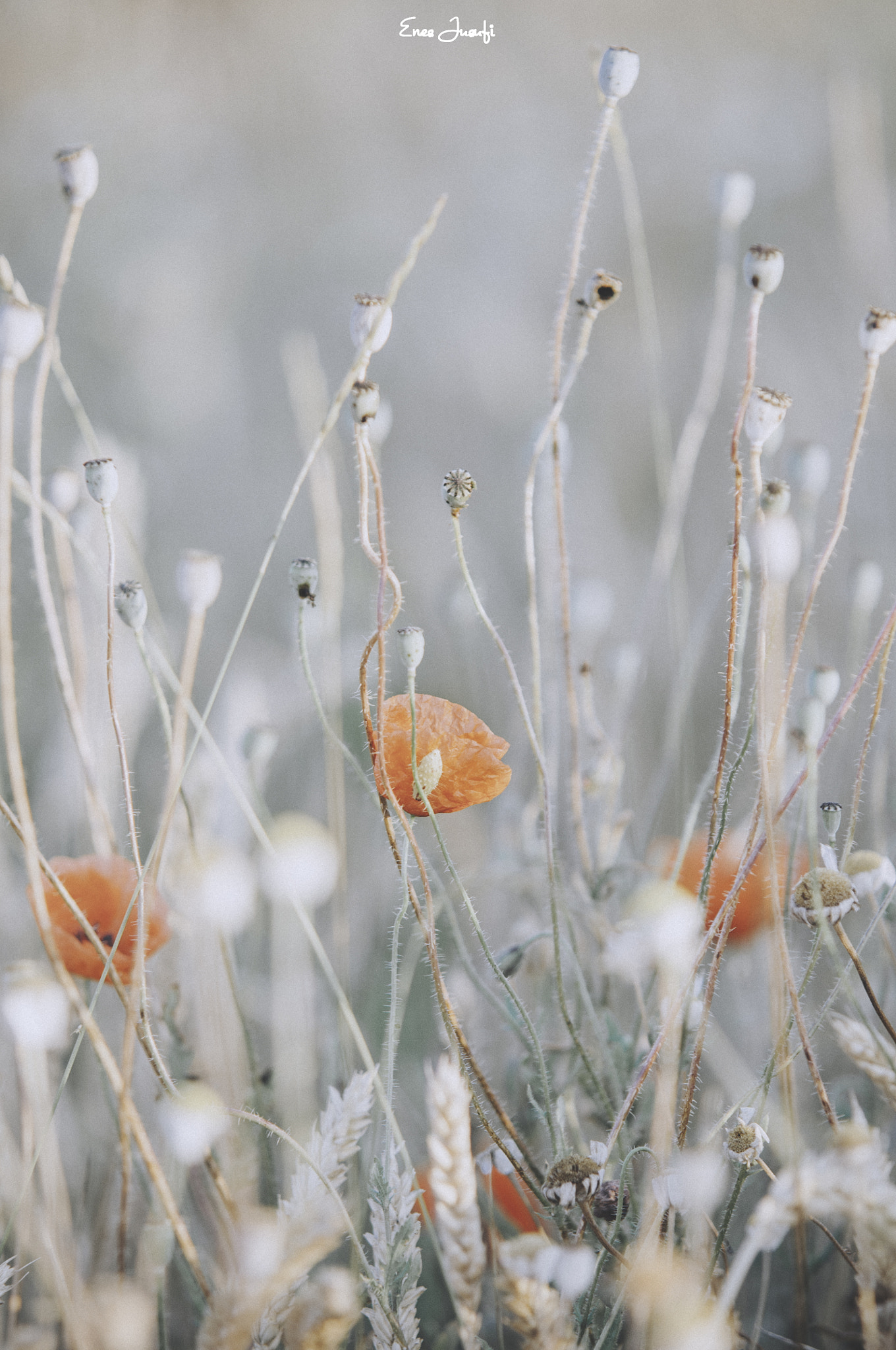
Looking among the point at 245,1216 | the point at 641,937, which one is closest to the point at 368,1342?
the point at 245,1216

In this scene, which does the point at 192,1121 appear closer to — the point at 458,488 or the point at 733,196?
the point at 458,488

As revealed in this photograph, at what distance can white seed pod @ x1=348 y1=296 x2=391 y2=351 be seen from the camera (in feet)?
0.95

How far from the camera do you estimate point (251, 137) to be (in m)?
0.73

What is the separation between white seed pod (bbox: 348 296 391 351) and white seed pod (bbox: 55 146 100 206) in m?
0.09

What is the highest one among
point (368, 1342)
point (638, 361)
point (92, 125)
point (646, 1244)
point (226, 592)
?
point (92, 125)

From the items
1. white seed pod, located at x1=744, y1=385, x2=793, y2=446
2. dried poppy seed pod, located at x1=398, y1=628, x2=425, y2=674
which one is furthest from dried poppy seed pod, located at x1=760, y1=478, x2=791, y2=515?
dried poppy seed pod, located at x1=398, y1=628, x2=425, y2=674

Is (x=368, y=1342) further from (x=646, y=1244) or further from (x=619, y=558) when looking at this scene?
(x=619, y=558)

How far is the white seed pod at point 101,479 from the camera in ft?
0.93

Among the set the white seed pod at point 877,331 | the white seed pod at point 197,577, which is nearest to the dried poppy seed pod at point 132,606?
the white seed pod at point 197,577

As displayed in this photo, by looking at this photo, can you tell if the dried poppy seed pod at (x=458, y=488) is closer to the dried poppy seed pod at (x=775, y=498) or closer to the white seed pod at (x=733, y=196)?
the dried poppy seed pod at (x=775, y=498)

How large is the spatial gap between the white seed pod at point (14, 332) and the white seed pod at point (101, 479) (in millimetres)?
39

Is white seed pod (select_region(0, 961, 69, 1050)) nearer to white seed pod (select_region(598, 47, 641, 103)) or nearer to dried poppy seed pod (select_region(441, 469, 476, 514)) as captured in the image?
dried poppy seed pod (select_region(441, 469, 476, 514))

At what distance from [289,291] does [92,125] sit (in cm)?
18

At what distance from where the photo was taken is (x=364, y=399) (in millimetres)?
290
